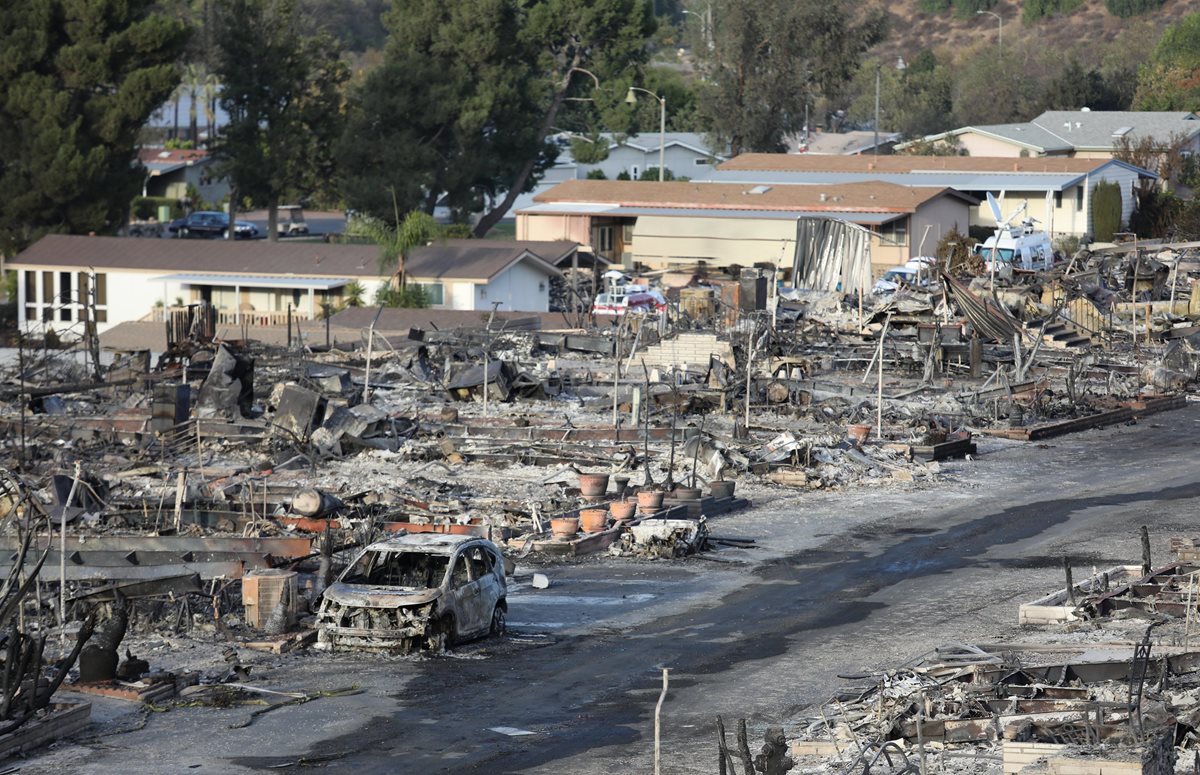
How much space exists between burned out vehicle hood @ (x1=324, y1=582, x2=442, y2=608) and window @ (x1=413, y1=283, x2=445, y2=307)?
140 ft

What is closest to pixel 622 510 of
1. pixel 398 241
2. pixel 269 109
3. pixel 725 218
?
pixel 398 241

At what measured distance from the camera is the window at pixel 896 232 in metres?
70.4

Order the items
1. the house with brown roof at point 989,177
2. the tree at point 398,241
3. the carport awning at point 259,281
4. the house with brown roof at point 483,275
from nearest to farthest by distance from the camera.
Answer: the house with brown roof at point 483,275
the tree at point 398,241
the carport awning at point 259,281
the house with brown roof at point 989,177

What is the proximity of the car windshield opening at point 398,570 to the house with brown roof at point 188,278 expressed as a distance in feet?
139

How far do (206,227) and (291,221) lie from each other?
10878 millimetres

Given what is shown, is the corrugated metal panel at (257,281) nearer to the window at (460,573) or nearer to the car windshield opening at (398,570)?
the car windshield opening at (398,570)

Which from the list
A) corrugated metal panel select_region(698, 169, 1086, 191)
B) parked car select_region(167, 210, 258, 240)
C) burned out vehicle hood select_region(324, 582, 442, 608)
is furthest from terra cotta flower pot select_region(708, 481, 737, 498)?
parked car select_region(167, 210, 258, 240)

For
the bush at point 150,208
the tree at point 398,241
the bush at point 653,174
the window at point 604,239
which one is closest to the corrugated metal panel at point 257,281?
the tree at point 398,241

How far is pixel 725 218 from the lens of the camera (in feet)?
238

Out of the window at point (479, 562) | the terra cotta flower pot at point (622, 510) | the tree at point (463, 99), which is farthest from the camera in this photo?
the tree at point (463, 99)

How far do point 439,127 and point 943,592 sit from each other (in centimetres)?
6287

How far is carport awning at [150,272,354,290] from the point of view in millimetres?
61531

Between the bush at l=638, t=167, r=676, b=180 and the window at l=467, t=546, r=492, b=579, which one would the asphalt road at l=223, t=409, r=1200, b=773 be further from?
the bush at l=638, t=167, r=676, b=180

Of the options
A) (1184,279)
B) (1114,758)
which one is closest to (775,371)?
(1184,279)
